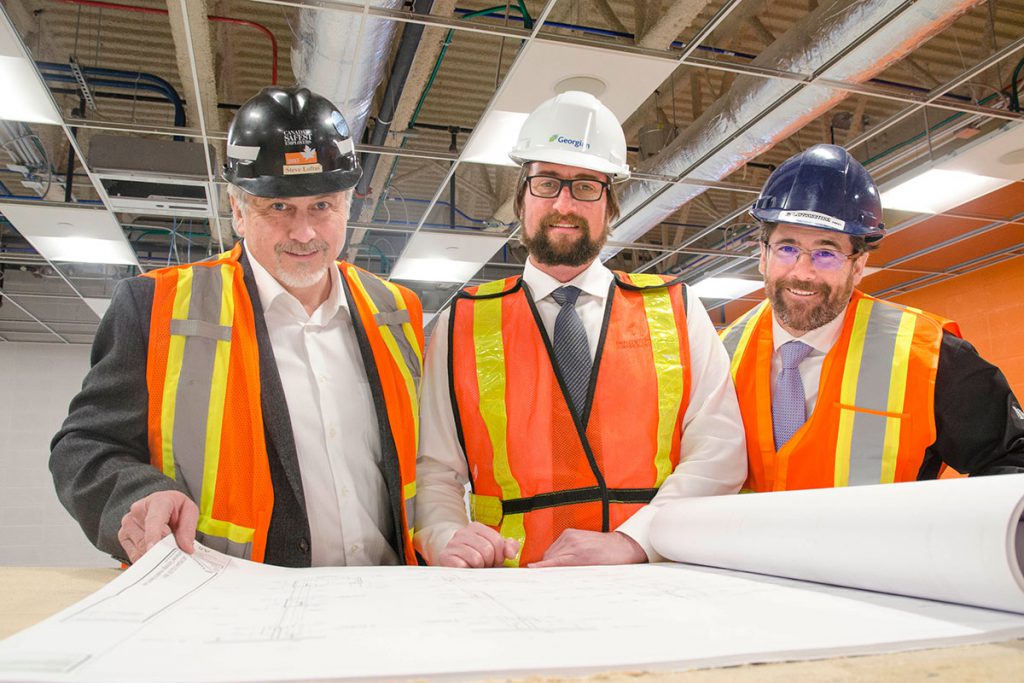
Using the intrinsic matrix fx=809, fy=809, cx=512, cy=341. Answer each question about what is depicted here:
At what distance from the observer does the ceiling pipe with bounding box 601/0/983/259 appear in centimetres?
433

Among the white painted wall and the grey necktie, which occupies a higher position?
the grey necktie

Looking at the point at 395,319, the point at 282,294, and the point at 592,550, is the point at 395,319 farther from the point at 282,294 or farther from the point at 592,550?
the point at 592,550

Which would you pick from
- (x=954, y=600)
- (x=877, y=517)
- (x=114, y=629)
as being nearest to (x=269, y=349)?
(x=114, y=629)

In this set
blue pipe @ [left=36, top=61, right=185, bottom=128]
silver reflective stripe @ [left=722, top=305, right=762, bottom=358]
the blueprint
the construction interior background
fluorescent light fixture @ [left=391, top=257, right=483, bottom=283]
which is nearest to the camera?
the blueprint

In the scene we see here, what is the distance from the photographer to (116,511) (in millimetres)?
1327

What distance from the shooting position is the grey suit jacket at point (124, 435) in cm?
143

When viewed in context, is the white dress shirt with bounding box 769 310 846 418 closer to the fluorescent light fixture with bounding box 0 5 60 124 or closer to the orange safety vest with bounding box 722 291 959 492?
the orange safety vest with bounding box 722 291 959 492

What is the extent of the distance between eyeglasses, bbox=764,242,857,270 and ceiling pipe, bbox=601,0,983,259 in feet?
5.72

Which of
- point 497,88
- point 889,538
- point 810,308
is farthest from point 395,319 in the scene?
point 497,88

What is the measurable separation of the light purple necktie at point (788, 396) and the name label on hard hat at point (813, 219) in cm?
30

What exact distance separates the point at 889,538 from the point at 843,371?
1.05 metres

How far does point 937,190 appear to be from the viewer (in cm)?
682

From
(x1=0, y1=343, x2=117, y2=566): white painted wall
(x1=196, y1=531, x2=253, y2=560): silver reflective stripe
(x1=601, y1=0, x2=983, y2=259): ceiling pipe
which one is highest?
(x1=601, y1=0, x2=983, y2=259): ceiling pipe

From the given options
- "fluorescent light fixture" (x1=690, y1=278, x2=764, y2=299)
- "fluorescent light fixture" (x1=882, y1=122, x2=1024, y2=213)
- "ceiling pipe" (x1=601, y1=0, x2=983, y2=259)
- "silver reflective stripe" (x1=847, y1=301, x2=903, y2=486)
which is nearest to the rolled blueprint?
A: "silver reflective stripe" (x1=847, y1=301, x2=903, y2=486)
